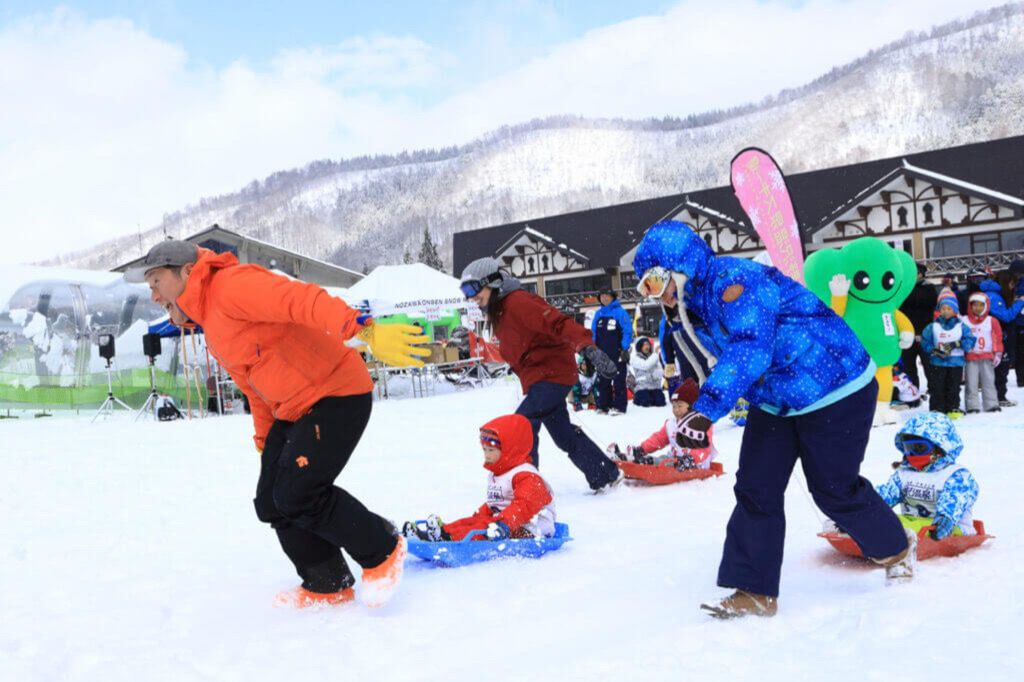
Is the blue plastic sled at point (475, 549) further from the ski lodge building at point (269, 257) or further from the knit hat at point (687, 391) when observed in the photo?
the ski lodge building at point (269, 257)

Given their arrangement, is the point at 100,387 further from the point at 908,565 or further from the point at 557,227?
the point at 557,227

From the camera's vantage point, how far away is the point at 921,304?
31.8 ft

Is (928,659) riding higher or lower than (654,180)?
lower

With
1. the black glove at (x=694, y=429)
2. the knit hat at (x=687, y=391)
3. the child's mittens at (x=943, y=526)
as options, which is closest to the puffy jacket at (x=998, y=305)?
the knit hat at (x=687, y=391)

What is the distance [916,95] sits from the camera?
109 metres

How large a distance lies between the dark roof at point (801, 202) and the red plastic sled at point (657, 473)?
19.3m

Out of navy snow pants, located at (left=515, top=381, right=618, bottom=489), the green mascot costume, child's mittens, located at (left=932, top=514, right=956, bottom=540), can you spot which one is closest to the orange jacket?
navy snow pants, located at (left=515, top=381, right=618, bottom=489)

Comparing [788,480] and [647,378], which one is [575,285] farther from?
[788,480]

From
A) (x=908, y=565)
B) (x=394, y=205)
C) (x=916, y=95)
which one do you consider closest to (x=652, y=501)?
(x=908, y=565)

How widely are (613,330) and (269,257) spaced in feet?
78.6

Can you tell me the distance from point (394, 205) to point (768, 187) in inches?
4395

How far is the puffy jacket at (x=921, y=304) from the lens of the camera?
9.68 meters

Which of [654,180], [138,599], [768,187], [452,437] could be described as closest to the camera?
[138,599]

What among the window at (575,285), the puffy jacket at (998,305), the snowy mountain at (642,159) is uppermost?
the snowy mountain at (642,159)
